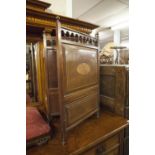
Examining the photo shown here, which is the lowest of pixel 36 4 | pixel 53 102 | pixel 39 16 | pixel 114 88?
pixel 53 102

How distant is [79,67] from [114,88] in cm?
65

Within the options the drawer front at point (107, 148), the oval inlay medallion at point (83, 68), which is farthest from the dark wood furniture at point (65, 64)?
the drawer front at point (107, 148)

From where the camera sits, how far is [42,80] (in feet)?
4.97

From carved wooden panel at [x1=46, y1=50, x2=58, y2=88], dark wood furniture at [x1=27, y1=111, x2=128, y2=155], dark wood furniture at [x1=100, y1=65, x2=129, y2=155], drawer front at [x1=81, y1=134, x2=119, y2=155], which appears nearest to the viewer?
dark wood furniture at [x1=27, y1=111, x2=128, y2=155]

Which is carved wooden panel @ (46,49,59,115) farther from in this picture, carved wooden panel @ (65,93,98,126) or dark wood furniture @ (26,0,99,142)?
carved wooden panel @ (65,93,98,126)

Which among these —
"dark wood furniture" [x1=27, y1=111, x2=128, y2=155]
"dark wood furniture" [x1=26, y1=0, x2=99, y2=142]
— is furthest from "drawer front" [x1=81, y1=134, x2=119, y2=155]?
"dark wood furniture" [x1=26, y1=0, x2=99, y2=142]

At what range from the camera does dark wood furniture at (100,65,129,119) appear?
1.48 metres

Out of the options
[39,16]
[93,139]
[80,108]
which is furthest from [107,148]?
[39,16]

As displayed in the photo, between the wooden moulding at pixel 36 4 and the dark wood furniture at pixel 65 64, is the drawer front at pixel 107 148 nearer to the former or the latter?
the dark wood furniture at pixel 65 64

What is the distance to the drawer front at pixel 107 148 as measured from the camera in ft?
3.63

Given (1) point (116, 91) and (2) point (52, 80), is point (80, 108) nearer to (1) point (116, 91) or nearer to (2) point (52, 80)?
(2) point (52, 80)

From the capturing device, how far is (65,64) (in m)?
0.96
